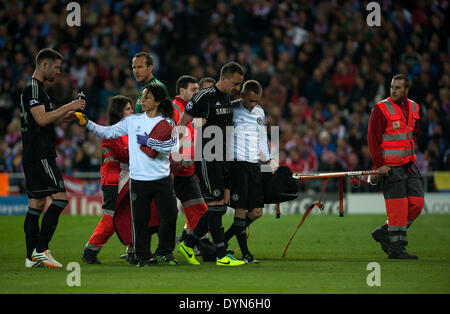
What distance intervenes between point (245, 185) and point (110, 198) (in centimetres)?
171

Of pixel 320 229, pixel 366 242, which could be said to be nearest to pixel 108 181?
pixel 366 242

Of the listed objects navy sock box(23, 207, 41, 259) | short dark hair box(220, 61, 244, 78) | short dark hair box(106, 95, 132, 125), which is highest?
short dark hair box(220, 61, 244, 78)

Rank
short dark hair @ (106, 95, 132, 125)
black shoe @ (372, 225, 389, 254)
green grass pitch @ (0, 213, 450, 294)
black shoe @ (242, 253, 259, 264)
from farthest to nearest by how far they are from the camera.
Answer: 1. black shoe @ (372, 225, 389, 254)
2. short dark hair @ (106, 95, 132, 125)
3. black shoe @ (242, 253, 259, 264)
4. green grass pitch @ (0, 213, 450, 294)

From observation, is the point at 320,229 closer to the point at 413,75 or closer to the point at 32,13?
the point at 413,75

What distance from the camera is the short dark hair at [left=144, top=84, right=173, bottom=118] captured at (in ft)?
28.7

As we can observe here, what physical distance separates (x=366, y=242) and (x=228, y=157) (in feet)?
11.9

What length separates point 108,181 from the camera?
31.0ft

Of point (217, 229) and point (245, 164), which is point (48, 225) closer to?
point (217, 229)

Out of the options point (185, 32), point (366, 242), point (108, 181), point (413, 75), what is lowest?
point (366, 242)

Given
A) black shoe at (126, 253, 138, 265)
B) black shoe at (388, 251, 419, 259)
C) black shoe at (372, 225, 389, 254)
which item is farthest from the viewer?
black shoe at (372, 225, 389, 254)

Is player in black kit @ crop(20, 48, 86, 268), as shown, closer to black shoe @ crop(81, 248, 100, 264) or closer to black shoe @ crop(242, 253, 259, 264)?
black shoe @ crop(81, 248, 100, 264)

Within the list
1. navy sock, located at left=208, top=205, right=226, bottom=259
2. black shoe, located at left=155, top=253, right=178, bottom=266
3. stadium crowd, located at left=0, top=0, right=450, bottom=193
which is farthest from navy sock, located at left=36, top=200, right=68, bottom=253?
stadium crowd, located at left=0, top=0, right=450, bottom=193

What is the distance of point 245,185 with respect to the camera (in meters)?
9.19

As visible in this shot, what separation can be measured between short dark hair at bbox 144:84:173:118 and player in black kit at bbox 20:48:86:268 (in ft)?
3.17
